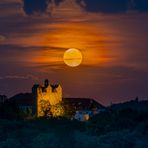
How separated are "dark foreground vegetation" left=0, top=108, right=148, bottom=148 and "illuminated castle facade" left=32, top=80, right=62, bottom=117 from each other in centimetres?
3851

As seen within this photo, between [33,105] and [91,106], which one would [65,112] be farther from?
[91,106]

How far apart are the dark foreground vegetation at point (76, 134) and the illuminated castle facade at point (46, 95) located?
3851cm

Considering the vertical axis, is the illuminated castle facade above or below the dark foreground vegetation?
below

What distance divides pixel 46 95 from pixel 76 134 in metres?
49.3

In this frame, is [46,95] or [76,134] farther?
[46,95]

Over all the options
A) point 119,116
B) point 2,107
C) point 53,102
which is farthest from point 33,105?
point 119,116

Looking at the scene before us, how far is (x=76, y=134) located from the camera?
48.6 m

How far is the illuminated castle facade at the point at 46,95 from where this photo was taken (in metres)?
94.3

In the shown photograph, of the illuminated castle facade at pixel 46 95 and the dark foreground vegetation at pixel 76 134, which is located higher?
the dark foreground vegetation at pixel 76 134

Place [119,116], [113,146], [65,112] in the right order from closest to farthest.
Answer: [113,146], [119,116], [65,112]

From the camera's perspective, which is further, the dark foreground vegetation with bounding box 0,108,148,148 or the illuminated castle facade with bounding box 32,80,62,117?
the illuminated castle facade with bounding box 32,80,62,117

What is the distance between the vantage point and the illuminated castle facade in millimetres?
94312

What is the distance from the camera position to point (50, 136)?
48.7 metres

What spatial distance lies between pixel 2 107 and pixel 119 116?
58.0 ft
